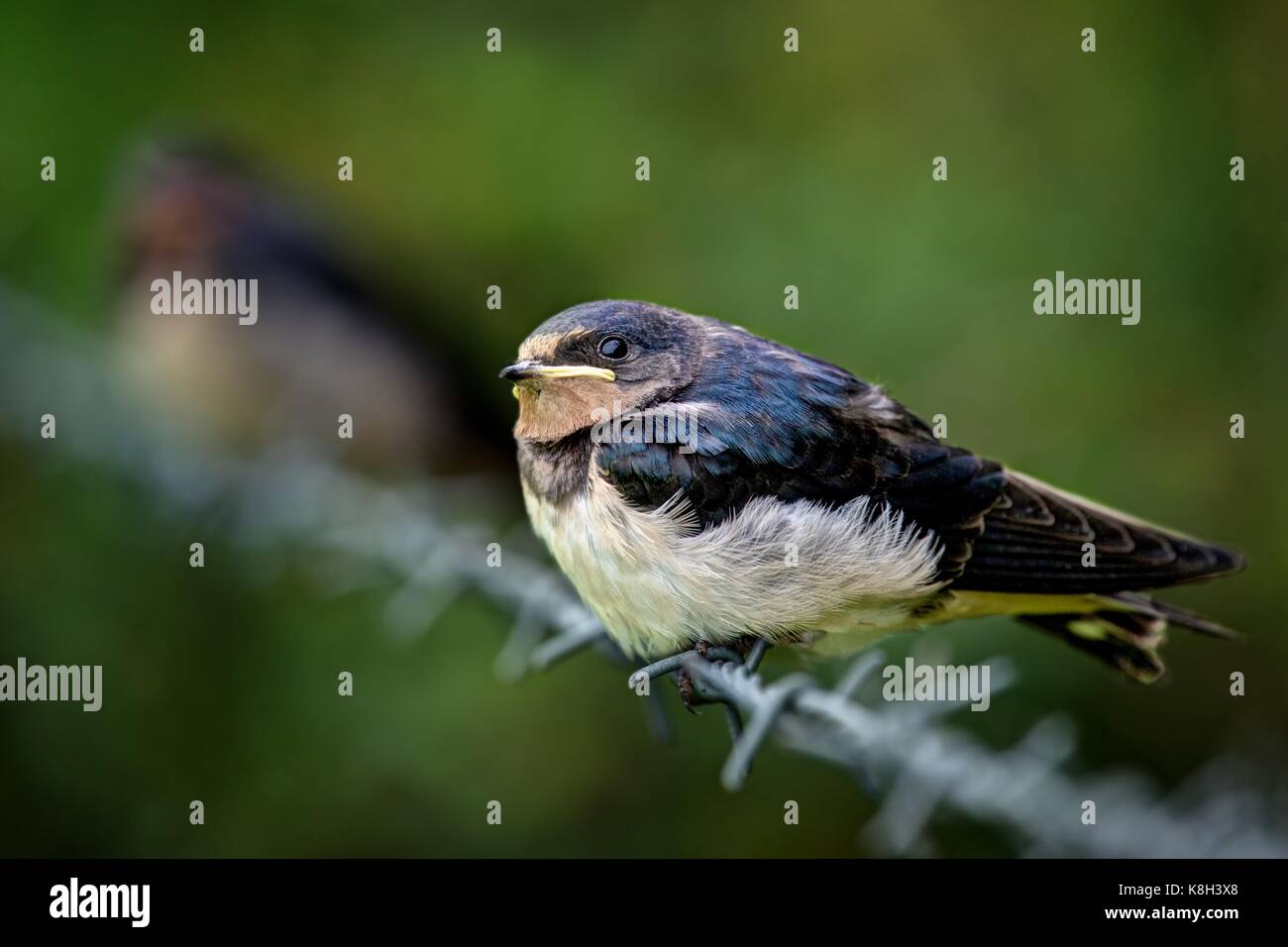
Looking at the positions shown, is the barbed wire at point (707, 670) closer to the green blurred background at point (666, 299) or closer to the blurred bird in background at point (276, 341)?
the green blurred background at point (666, 299)

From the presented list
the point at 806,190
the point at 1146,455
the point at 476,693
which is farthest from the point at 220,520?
the point at 1146,455

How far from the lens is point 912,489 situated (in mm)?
2215

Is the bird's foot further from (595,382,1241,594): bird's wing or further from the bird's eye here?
the bird's eye

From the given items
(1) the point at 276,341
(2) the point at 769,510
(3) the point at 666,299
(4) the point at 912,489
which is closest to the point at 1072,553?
(4) the point at 912,489

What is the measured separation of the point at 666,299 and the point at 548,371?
6.42 feet

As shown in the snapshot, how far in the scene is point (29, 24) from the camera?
4.41 metres

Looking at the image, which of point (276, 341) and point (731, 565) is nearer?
point (731, 565)

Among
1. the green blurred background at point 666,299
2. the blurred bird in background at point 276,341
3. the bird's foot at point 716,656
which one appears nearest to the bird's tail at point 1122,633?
the bird's foot at point 716,656

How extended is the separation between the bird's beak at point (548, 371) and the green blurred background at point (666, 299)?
1.39 m

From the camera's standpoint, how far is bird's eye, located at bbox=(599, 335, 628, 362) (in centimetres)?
233

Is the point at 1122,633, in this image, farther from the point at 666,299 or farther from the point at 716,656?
the point at 666,299

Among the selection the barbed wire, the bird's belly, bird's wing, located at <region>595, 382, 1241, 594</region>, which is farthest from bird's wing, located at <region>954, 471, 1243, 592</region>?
the barbed wire

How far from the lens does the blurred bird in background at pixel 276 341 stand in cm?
510

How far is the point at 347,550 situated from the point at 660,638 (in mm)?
741
